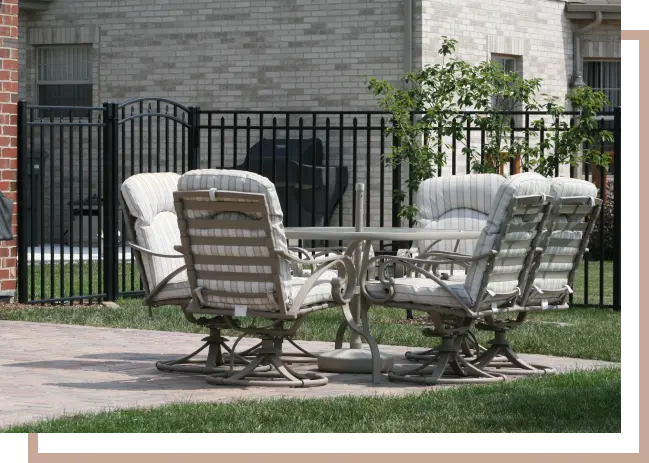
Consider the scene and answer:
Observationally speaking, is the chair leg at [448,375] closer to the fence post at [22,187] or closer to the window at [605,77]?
the fence post at [22,187]

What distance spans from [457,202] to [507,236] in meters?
2.44

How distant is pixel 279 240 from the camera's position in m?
7.81

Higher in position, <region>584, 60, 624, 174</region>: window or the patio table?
<region>584, 60, 624, 174</region>: window

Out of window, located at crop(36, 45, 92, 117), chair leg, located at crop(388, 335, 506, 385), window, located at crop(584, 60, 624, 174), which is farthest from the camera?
window, located at crop(584, 60, 624, 174)

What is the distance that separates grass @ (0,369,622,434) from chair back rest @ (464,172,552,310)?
718 mm

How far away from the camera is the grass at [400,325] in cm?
1008

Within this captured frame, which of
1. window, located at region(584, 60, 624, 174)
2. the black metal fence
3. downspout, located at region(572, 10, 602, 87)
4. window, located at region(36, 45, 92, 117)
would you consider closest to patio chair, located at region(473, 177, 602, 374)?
the black metal fence

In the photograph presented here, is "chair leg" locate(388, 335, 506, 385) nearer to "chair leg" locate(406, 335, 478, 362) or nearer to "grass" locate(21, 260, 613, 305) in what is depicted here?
"chair leg" locate(406, 335, 478, 362)

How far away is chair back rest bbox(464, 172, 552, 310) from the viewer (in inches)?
318

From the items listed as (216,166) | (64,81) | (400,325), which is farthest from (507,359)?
(64,81)

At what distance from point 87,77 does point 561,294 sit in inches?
566

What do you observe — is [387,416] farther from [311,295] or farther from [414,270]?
[414,270]

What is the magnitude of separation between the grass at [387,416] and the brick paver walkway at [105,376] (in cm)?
38

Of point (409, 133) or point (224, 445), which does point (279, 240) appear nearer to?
point (224, 445)
